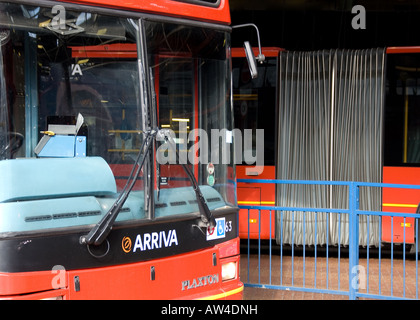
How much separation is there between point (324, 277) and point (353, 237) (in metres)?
1.61

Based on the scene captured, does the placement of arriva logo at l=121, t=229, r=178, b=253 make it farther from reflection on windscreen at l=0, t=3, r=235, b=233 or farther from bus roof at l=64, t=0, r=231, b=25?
bus roof at l=64, t=0, r=231, b=25

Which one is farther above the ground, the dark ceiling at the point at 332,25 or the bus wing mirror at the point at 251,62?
the dark ceiling at the point at 332,25

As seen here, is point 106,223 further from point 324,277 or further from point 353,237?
point 324,277

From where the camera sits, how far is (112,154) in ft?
12.8

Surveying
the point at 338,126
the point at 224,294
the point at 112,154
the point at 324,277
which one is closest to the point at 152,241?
the point at 112,154

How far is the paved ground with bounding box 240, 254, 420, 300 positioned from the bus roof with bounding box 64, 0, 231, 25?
2923 millimetres

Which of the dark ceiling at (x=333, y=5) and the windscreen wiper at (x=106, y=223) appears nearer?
the windscreen wiper at (x=106, y=223)

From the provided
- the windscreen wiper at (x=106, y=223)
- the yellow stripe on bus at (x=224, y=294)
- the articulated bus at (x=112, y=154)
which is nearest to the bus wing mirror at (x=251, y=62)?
the articulated bus at (x=112, y=154)

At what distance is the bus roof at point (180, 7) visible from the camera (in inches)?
152

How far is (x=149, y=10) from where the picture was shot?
13.2 feet

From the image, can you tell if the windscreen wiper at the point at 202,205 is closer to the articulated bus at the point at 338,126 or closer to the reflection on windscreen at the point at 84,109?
the reflection on windscreen at the point at 84,109

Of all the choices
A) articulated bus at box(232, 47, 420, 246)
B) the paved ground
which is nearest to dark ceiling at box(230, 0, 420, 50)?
articulated bus at box(232, 47, 420, 246)

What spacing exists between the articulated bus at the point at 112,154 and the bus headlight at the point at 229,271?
0.04 ft

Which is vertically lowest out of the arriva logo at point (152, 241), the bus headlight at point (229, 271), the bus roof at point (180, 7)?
the bus headlight at point (229, 271)
